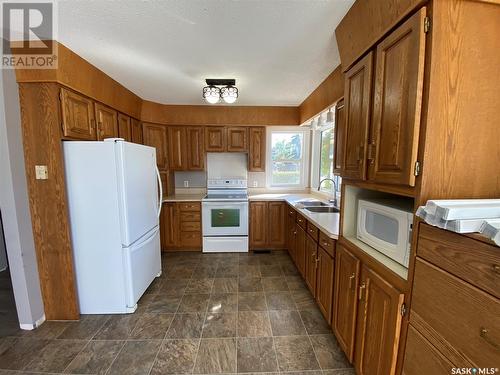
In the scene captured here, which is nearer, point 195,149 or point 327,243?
point 327,243

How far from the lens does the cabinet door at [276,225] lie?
3555 millimetres

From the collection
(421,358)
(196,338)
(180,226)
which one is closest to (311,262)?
(196,338)

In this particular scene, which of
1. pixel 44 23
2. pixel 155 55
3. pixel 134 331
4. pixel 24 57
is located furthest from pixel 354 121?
pixel 24 57

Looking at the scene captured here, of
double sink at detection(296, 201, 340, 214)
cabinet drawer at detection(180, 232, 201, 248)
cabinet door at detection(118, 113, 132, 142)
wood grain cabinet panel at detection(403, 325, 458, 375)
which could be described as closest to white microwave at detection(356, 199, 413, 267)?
wood grain cabinet panel at detection(403, 325, 458, 375)

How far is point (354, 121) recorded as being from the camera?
1438 millimetres

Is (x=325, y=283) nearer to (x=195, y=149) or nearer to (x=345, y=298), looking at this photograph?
(x=345, y=298)

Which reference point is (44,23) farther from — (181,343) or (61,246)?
(181,343)

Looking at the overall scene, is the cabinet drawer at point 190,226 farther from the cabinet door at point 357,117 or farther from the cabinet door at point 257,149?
the cabinet door at point 357,117

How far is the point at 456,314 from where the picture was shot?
0.75 metres

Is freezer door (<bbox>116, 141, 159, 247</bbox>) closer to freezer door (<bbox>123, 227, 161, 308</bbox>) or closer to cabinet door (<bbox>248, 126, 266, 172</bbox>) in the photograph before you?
freezer door (<bbox>123, 227, 161, 308</bbox>)

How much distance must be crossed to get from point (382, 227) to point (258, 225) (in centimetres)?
238


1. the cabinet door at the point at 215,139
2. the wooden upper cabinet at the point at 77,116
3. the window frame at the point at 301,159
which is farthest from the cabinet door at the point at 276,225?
the wooden upper cabinet at the point at 77,116

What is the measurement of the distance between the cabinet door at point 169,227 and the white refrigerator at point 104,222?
127 cm

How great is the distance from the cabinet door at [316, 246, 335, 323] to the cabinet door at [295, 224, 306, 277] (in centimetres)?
47
